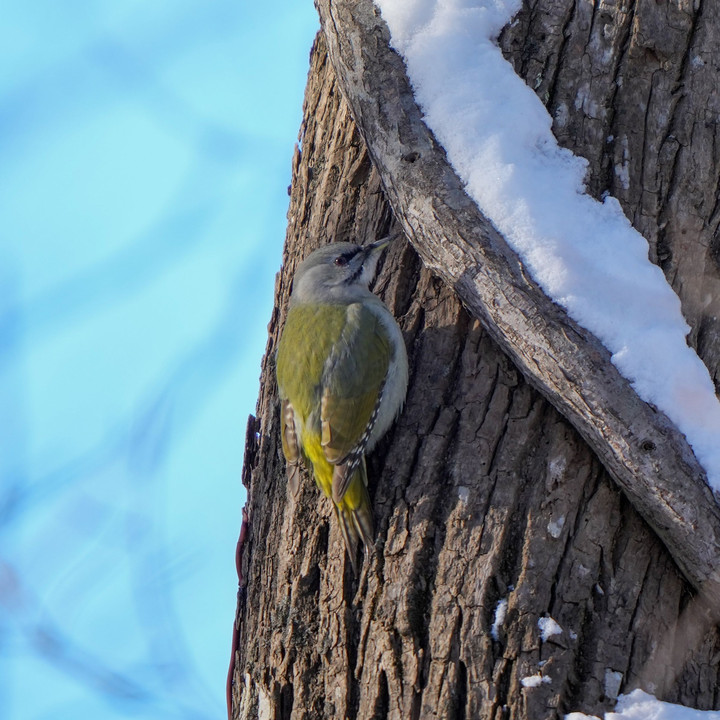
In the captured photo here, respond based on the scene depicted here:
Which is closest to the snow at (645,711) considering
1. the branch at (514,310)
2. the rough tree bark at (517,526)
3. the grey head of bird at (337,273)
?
the rough tree bark at (517,526)

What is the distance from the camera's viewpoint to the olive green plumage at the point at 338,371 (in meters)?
3.77

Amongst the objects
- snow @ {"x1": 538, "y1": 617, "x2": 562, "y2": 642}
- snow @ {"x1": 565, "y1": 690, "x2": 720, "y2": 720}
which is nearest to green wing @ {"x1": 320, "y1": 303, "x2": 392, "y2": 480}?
snow @ {"x1": 538, "y1": 617, "x2": 562, "y2": 642}

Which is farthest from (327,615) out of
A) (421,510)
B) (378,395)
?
(378,395)

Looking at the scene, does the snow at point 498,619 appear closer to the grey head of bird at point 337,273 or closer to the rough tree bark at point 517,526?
the rough tree bark at point 517,526

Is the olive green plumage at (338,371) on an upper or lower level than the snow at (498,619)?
upper

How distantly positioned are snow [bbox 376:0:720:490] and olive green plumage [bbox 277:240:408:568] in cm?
77

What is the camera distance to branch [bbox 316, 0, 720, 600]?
9.59ft

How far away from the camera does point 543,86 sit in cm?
352

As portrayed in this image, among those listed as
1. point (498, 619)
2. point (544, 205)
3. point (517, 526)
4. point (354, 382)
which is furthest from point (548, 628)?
point (354, 382)

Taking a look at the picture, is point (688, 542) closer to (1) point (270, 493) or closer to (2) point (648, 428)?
(2) point (648, 428)

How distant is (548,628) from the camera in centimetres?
295

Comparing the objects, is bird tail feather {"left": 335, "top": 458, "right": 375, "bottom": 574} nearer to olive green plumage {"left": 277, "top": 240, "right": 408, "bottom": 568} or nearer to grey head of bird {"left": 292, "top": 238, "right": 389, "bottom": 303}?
olive green plumage {"left": 277, "top": 240, "right": 408, "bottom": 568}

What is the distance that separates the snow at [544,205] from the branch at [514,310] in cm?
5

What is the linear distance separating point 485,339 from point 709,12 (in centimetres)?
157
